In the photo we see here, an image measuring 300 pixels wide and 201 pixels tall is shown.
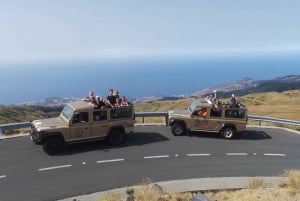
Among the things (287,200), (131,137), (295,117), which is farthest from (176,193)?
(295,117)

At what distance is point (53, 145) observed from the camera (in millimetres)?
17266

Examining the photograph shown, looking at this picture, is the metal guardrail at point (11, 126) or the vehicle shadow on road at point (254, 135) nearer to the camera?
the metal guardrail at point (11, 126)

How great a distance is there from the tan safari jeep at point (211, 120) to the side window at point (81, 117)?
198 inches

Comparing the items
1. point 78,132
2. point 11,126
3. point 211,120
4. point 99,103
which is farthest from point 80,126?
point 211,120

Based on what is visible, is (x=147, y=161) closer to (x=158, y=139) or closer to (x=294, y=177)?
(x=158, y=139)

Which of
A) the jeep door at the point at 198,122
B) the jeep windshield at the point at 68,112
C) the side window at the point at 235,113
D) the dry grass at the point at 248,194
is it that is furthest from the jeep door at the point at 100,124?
the side window at the point at 235,113

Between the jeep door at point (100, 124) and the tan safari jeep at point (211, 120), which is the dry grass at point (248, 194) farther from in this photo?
the tan safari jeep at point (211, 120)

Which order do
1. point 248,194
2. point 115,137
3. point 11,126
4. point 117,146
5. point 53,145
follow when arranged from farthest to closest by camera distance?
point 11,126 → point 115,137 → point 117,146 → point 53,145 → point 248,194

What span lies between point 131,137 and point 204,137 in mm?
3895

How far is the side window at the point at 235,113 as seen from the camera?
70.3 ft

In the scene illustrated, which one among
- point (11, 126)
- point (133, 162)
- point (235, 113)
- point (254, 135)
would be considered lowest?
point (133, 162)

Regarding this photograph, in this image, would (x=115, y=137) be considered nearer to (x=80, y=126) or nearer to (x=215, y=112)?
(x=80, y=126)

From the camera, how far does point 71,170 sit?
49.6 feet

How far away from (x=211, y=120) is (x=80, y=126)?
7163 mm
